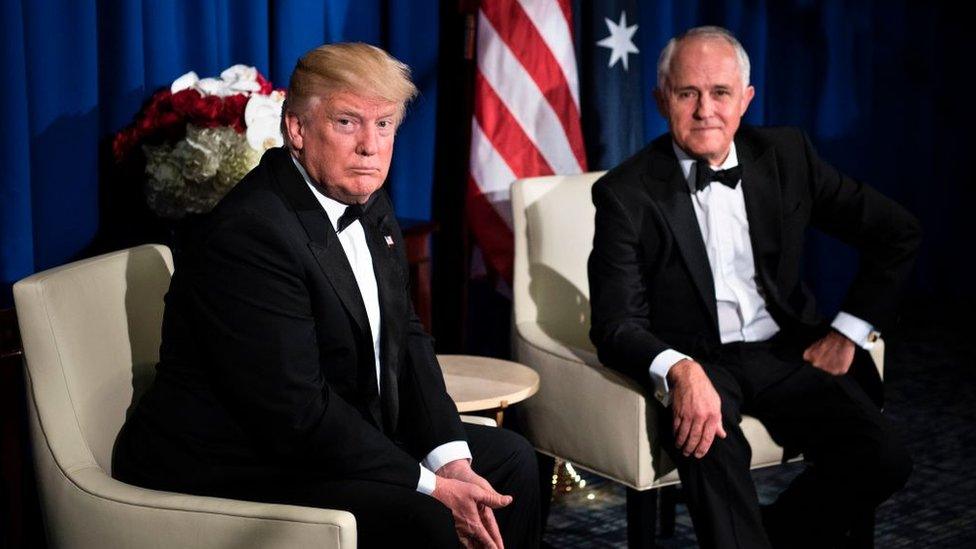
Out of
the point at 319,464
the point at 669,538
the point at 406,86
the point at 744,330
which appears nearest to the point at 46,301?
the point at 319,464

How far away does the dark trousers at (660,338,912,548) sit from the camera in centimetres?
299

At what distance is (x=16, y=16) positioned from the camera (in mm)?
3047

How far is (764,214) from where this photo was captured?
3.20 meters

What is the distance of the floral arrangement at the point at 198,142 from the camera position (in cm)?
305

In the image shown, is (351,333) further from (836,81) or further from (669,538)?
(836,81)

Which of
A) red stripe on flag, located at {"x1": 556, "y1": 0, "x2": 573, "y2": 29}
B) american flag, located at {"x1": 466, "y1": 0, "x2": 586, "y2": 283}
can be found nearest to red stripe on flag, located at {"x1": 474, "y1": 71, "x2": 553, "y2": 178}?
american flag, located at {"x1": 466, "y1": 0, "x2": 586, "y2": 283}

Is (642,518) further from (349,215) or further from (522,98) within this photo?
(522,98)

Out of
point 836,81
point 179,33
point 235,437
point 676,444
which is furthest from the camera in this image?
point 836,81

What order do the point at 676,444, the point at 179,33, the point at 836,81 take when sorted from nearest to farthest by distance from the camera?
the point at 676,444
the point at 179,33
the point at 836,81

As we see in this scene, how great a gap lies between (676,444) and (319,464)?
94 cm

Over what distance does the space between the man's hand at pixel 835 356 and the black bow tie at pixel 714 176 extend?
18.3 inches

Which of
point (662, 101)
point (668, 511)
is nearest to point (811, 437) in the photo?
point (668, 511)

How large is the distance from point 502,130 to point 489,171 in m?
0.15

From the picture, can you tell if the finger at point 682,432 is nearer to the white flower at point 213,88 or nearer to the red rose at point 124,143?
the white flower at point 213,88
